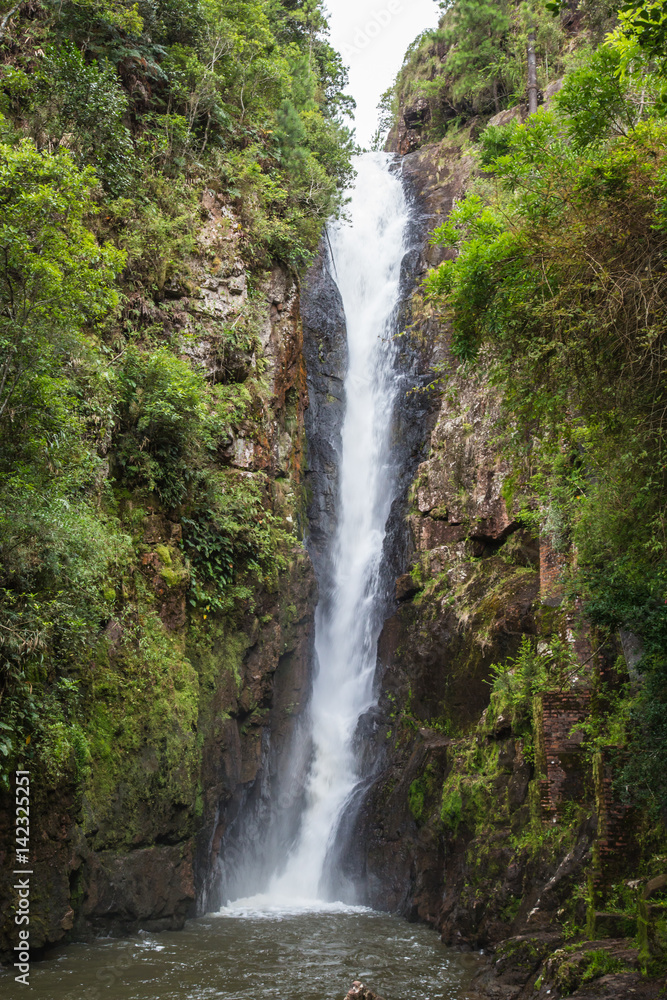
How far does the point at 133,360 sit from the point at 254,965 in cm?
918

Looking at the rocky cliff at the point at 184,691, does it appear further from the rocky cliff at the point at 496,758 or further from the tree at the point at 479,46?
the tree at the point at 479,46

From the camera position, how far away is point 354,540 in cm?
2131

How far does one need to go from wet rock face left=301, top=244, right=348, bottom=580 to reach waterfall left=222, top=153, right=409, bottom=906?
14.3 inches

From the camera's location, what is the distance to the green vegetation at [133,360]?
8.02 meters

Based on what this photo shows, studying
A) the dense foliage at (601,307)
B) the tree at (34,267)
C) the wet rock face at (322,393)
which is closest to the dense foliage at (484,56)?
the wet rock face at (322,393)

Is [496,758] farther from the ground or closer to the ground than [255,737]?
closer to the ground

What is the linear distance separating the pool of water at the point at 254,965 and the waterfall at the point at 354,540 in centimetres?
394

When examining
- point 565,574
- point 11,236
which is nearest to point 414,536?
point 565,574

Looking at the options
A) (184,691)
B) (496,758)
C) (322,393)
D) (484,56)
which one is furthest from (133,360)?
(484,56)

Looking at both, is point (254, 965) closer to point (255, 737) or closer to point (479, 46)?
point (255, 737)

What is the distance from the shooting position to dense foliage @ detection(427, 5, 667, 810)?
5980 mm

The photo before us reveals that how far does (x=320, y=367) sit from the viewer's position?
23375 mm

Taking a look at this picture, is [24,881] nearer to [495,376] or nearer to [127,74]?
[495,376]

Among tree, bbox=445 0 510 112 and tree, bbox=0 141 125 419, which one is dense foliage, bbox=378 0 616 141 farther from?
tree, bbox=0 141 125 419
